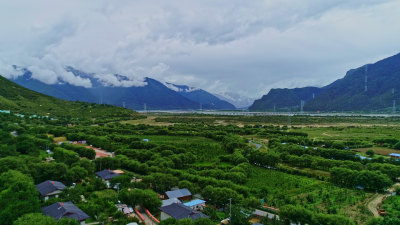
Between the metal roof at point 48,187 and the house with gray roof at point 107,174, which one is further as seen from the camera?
the house with gray roof at point 107,174

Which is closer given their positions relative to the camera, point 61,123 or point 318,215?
point 318,215

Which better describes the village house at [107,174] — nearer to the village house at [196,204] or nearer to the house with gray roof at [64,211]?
the house with gray roof at [64,211]

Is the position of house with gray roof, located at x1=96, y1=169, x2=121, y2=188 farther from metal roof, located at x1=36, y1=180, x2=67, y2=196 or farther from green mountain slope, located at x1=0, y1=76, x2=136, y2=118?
green mountain slope, located at x1=0, y1=76, x2=136, y2=118

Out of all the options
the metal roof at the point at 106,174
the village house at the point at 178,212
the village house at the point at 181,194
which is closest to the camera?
the village house at the point at 178,212

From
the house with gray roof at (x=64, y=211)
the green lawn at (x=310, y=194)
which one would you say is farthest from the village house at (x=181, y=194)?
the house with gray roof at (x=64, y=211)

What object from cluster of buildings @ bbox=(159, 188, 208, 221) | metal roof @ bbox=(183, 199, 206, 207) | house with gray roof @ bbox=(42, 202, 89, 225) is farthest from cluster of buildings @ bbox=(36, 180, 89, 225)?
metal roof @ bbox=(183, 199, 206, 207)

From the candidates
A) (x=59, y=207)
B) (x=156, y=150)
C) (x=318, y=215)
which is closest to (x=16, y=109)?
(x=156, y=150)

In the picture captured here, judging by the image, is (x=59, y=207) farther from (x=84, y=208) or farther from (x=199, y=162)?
(x=199, y=162)
